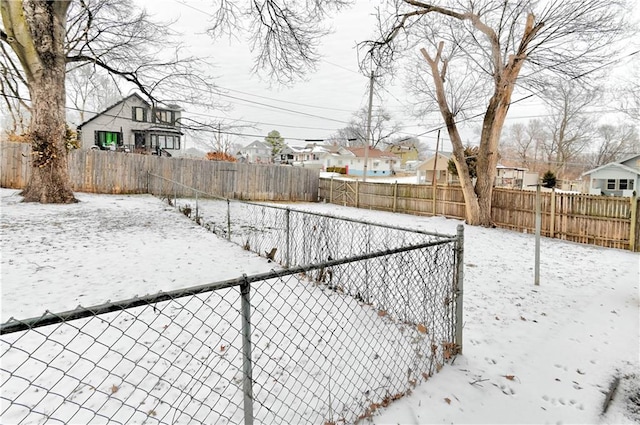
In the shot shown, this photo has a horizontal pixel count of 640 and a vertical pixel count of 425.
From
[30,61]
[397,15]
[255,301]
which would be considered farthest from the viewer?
[397,15]

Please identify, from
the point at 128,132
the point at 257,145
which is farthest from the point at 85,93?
the point at 257,145

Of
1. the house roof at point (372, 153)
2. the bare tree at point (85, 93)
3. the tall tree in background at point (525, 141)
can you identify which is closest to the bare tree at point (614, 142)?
the tall tree in background at point (525, 141)

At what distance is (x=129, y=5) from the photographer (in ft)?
37.4

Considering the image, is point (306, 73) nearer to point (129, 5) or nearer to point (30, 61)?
point (30, 61)

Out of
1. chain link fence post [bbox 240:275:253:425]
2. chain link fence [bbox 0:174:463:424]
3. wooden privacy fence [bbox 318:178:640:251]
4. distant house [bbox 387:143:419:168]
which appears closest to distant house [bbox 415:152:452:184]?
wooden privacy fence [bbox 318:178:640:251]

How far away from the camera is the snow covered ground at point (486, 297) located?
90.0 inches

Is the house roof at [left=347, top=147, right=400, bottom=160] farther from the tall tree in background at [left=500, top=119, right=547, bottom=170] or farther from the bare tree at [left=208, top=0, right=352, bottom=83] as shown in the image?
the bare tree at [left=208, top=0, right=352, bottom=83]

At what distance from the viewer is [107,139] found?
86.8 ft

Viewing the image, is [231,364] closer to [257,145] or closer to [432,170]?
[432,170]

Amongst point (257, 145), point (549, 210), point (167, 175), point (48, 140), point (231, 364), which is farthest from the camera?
point (257, 145)

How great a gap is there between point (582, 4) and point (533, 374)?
35.1 ft

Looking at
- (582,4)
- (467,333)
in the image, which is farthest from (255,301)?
(582,4)

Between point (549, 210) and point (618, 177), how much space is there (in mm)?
15925

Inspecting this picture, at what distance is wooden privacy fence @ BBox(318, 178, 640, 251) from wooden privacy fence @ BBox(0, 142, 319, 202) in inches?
213
